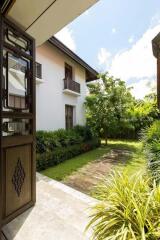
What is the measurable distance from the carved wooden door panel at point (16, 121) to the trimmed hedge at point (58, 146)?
11.7 feet

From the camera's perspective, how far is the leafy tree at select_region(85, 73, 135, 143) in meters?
11.7

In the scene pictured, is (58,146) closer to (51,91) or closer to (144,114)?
(51,91)

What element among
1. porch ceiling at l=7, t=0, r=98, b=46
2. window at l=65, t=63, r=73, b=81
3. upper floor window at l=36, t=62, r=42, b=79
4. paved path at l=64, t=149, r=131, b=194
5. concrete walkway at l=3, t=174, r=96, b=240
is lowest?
paved path at l=64, t=149, r=131, b=194

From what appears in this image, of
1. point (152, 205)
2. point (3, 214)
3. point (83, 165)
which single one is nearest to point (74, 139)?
point (83, 165)

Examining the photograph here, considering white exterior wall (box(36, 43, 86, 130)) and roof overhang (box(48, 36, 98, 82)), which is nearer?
white exterior wall (box(36, 43, 86, 130))

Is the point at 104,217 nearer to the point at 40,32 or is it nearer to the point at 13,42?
the point at 13,42

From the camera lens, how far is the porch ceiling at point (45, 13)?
2.48 m

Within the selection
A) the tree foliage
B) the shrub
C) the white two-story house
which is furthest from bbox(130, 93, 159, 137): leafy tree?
the shrub

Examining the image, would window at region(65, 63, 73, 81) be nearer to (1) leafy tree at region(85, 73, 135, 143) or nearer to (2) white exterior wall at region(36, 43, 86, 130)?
(2) white exterior wall at region(36, 43, 86, 130)

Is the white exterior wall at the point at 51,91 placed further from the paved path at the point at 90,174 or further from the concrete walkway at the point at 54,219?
the concrete walkway at the point at 54,219

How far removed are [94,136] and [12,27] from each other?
32.2ft

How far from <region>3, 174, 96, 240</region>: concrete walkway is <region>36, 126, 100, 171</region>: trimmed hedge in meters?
3.19

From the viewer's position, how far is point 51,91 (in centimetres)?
945

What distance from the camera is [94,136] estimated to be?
39.2 feet
